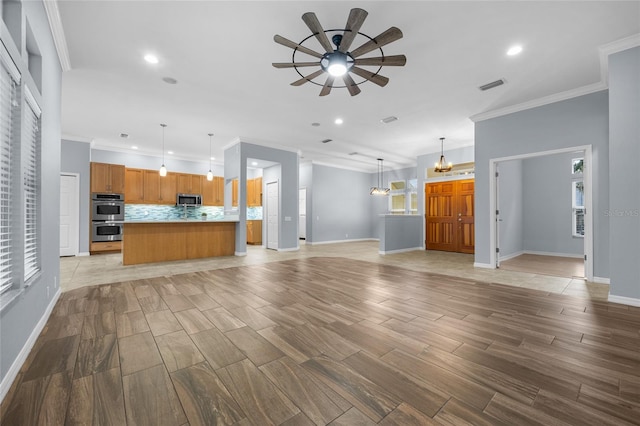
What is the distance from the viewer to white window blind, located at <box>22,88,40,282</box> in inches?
86.0

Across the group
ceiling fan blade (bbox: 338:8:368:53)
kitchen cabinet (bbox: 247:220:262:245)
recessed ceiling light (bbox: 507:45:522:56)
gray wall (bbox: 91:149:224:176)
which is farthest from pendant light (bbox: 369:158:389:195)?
ceiling fan blade (bbox: 338:8:368:53)

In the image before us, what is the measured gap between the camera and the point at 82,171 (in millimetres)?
7000

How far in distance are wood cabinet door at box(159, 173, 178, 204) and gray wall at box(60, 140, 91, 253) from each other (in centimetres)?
181

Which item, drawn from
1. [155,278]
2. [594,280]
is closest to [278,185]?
[155,278]

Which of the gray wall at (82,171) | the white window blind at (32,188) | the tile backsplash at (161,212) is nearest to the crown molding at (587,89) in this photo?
the white window blind at (32,188)

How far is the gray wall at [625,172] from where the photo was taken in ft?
10.5

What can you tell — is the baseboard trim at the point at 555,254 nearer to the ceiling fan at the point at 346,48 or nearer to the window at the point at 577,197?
the window at the point at 577,197

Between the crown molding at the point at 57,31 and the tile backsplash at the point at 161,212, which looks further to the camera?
the tile backsplash at the point at 161,212

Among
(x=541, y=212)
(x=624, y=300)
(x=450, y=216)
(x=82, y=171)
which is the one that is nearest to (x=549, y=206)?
(x=541, y=212)

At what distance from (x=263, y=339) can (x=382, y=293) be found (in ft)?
6.15

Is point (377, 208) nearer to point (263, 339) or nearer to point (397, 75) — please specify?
point (397, 75)

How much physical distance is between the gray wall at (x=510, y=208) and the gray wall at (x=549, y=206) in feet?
0.73

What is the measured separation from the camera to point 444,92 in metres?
4.49

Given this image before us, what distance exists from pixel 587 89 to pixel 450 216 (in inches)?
170
